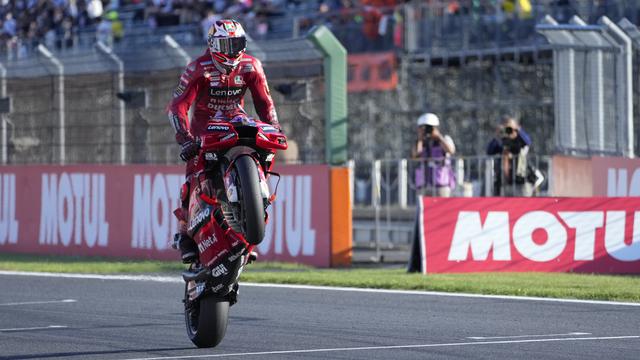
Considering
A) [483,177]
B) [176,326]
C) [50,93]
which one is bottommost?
[176,326]

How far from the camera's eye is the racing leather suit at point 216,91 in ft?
29.3

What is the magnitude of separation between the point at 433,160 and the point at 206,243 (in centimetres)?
931

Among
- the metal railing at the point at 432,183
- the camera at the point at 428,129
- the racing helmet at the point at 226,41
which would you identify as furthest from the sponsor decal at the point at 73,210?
the racing helmet at the point at 226,41

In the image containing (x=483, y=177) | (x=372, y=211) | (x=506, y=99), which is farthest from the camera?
(x=506, y=99)

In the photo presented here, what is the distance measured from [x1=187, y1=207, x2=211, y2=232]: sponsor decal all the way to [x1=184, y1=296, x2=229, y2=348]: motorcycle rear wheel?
44cm

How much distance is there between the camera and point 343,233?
53.9 ft

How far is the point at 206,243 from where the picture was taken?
325 inches

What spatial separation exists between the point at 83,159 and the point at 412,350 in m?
11.9

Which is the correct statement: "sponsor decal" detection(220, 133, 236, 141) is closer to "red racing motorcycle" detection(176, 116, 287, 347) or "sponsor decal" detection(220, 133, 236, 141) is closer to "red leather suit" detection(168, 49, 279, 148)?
"red racing motorcycle" detection(176, 116, 287, 347)

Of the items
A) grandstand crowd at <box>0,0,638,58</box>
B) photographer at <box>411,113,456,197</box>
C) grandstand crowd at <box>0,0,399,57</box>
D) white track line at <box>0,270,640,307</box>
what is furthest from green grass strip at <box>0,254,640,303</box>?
grandstand crowd at <box>0,0,399,57</box>

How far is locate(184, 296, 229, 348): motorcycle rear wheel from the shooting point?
823cm

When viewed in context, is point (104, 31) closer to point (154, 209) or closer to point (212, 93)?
point (154, 209)

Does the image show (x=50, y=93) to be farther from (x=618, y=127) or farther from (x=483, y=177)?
(x=618, y=127)

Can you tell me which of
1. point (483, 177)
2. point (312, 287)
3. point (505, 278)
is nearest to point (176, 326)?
point (312, 287)
